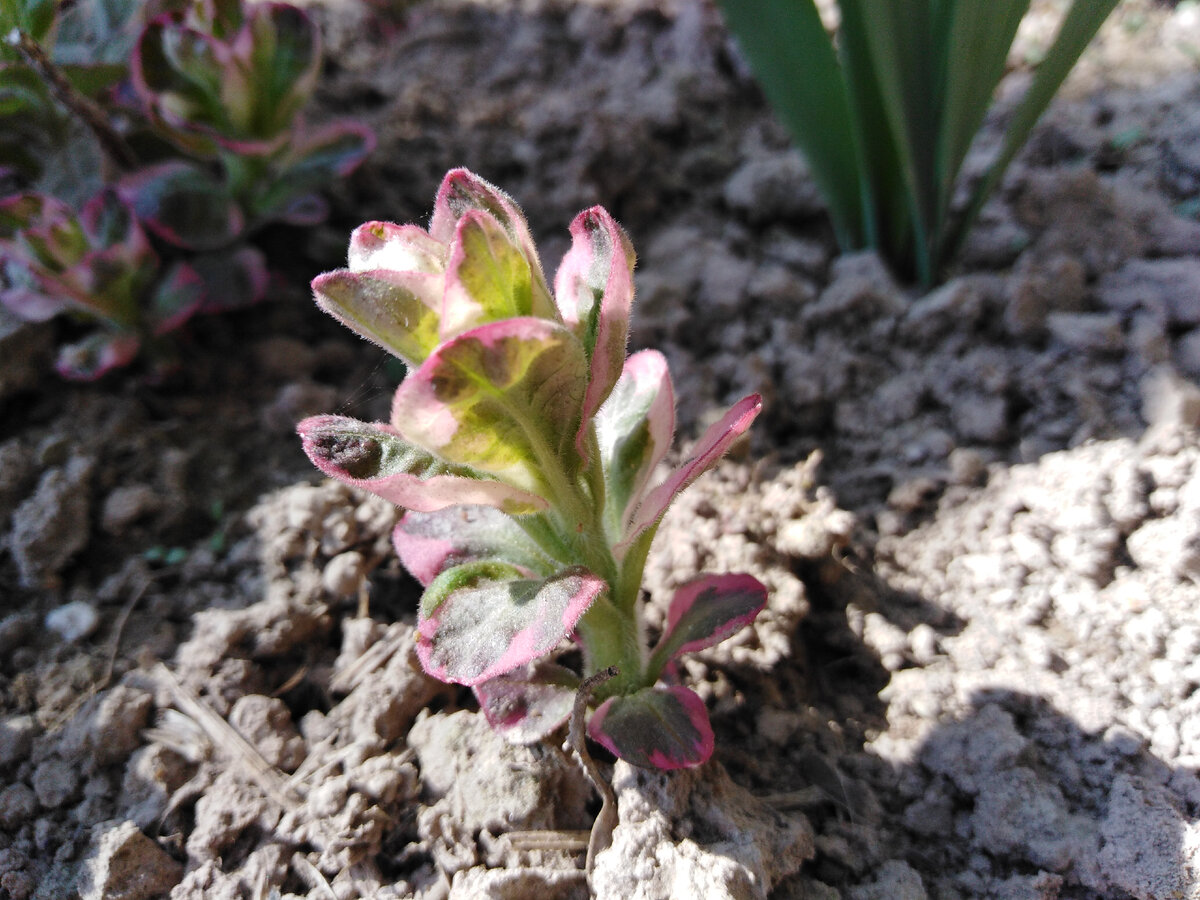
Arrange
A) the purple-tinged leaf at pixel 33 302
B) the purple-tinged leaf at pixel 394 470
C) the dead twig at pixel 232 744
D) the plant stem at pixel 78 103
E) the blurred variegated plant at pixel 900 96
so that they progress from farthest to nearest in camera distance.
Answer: the purple-tinged leaf at pixel 33 302 → the plant stem at pixel 78 103 → the blurred variegated plant at pixel 900 96 → the dead twig at pixel 232 744 → the purple-tinged leaf at pixel 394 470

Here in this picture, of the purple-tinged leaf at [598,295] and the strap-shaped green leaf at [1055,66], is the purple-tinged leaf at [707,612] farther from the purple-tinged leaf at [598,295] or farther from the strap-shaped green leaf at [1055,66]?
the strap-shaped green leaf at [1055,66]

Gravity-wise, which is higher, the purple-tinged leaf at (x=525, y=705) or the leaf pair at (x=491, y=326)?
the leaf pair at (x=491, y=326)

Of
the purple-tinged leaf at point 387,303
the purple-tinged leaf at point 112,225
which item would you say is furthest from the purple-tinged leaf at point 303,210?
the purple-tinged leaf at point 387,303

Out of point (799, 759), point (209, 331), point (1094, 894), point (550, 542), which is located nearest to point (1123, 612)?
point (1094, 894)

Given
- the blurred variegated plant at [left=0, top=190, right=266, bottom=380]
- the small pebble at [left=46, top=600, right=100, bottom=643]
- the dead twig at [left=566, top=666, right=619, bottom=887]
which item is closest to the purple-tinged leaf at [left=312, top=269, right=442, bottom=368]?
the dead twig at [left=566, top=666, right=619, bottom=887]

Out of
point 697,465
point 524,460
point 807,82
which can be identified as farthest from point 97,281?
point 807,82

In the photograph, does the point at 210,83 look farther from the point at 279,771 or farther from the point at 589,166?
the point at 279,771
